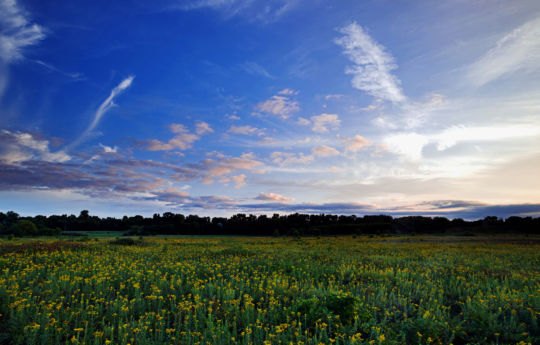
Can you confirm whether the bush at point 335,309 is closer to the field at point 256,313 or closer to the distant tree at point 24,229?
the field at point 256,313

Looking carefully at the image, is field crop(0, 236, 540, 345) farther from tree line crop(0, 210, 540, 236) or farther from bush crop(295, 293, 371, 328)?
tree line crop(0, 210, 540, 236)

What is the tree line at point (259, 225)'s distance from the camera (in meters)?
71.2

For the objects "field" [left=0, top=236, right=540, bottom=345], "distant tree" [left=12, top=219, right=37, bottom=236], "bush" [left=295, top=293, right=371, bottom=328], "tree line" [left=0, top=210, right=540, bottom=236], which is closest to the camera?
"field" [left=0, top=236, right=540, bottom=345]

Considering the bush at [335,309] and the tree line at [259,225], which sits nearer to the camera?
the bush at [335,309]

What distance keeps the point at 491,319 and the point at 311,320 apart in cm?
427

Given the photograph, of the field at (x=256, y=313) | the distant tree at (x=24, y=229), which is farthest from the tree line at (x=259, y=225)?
the field at (x=256, y=313)

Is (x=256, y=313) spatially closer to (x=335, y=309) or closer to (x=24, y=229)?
(x=335, y=309)

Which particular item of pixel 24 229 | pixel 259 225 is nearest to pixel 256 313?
pixel 24 229

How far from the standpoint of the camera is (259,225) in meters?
102

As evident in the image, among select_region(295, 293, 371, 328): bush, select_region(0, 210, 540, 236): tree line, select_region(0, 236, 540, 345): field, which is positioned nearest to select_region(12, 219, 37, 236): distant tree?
select_region(0, 210, 540, 236): tree line

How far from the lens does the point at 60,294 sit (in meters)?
8.73

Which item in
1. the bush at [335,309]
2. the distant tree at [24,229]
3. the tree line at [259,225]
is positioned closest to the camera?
the bush at [335,309]

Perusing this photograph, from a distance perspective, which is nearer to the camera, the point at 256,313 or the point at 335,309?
the point at 335,309

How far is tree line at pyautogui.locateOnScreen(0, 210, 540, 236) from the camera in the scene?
71238 millimetres
